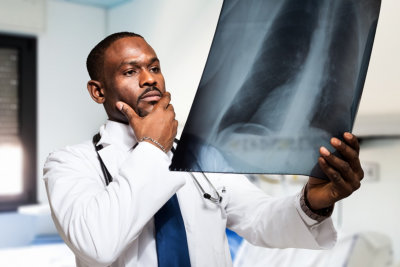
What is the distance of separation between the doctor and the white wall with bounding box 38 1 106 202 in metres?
2.85

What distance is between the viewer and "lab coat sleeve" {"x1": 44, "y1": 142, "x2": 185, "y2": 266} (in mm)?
777

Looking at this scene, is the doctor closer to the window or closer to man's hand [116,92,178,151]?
man's hand [116,92,178,151]

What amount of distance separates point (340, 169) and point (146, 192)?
33 centimetres

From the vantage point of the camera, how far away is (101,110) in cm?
402

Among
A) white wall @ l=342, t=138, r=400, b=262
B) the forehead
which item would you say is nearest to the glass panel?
white wall @ l=342, t=138, r=400, b=262

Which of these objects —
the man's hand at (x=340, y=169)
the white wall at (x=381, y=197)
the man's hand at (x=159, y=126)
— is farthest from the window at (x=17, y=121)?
the man's hand at (x=340, y=169)

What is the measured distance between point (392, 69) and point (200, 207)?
114cm

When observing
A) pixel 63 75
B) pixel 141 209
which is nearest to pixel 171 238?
pixel 141 209

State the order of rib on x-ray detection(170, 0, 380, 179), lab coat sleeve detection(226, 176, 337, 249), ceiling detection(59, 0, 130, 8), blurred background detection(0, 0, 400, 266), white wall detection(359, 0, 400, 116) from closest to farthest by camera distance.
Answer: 1. rib on x-ray detection(170, 0, 380, 179)
2. lab coat sleeve detection(226, 176, 337, 249)
3. white wall detection(359, 0, 400, 116)
4. blurred background detection(0, 0, 400, 266)
5. ceiling detection(59, 0, 130, 8)

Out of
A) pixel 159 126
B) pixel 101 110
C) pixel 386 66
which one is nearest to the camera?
pixel 159 126

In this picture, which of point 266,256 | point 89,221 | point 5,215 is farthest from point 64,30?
point 89,221

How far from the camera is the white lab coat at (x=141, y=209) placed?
78cm

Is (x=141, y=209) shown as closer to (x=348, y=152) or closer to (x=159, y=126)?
(x=159, y=126)

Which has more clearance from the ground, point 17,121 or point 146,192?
point 146,192
